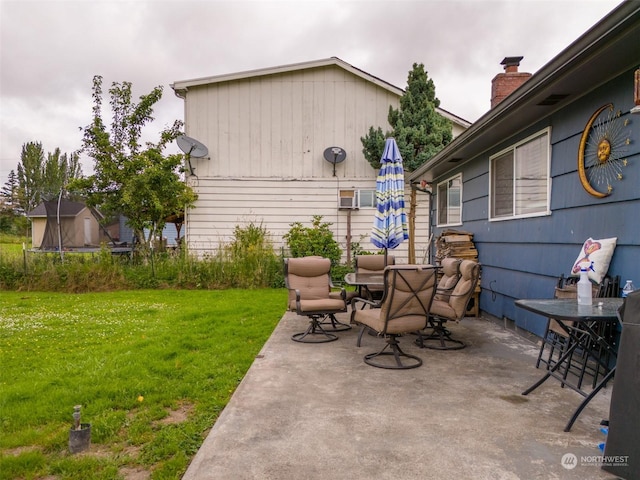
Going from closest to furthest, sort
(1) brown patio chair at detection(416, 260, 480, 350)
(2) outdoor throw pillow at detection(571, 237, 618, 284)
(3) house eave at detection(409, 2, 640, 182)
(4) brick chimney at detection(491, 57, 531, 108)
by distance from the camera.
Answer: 1. (3) house eave at detection(409, 2, 640, 182)
2. (2) outdoor throw pillow at detection(571, 237, 618, 284)
3. (1) brown patio chair at detection(416, 260, 480, 350)
4. (4) brick chimney at detection(491, 57, 531, 108)

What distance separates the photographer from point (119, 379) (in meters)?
3.50

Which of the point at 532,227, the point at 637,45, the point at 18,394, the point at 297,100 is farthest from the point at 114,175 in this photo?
the point at 637,45

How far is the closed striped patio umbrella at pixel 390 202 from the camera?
19.0 feet

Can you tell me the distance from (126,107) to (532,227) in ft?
34.6

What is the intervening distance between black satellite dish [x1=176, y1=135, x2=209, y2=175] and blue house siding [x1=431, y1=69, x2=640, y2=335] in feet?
24.5

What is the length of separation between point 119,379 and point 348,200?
8.89 m

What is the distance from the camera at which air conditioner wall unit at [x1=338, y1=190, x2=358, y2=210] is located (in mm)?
11672

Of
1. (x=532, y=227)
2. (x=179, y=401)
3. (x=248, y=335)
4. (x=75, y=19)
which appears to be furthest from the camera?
(x=75, y=19)

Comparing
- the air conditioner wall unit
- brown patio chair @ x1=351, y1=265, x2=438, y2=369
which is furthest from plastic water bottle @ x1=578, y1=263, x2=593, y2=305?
the air conditioner wall unit

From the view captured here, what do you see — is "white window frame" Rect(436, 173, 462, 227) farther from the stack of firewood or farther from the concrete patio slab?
the concrete patio slab

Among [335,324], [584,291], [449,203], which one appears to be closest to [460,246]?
[449,203]

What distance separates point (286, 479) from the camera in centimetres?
195

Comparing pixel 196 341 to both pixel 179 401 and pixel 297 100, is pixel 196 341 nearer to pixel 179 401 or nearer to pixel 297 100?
pixel 179 401

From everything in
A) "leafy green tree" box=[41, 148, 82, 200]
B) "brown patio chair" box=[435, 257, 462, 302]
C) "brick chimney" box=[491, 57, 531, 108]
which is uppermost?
"leafy green tree" box=[41, 148, 82, 200]
